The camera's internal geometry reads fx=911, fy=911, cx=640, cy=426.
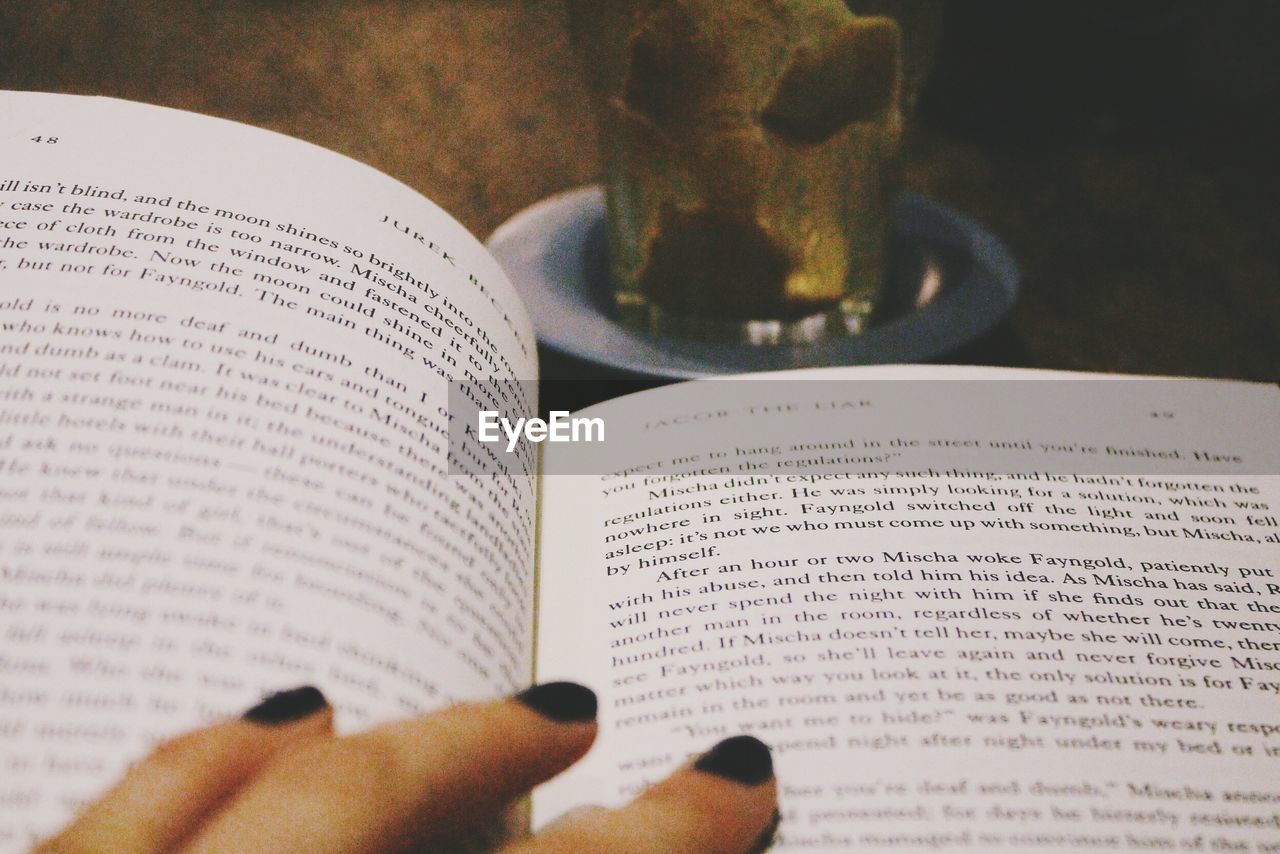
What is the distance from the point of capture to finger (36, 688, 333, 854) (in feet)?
0.71

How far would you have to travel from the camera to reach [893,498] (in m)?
0.34

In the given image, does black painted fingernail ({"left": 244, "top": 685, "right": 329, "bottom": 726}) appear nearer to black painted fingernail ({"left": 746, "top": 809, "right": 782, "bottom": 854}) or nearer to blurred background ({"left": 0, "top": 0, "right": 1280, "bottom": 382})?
black painted fingernail ({"left": 746, "top": 809, "right": 782, "bottom": 854})

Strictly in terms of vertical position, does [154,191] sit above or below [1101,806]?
above

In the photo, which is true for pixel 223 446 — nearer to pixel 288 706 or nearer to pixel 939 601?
pixel 288 706

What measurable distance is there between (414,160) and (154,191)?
0.30 metres

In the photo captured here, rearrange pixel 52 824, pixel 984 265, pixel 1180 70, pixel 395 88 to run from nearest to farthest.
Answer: pixel 52 824, pixel 984 265, pixel 395 88, pixel 1180 70

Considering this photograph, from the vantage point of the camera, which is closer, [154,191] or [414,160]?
[154,191]

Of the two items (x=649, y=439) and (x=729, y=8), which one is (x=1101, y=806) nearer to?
(x=649, y=439)

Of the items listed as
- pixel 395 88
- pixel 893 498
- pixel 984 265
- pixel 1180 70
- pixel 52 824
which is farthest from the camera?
pixel 1180 70

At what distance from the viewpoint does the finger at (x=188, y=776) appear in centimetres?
22

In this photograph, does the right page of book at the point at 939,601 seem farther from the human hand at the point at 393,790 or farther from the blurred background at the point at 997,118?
the blurred background at the point at 997,118

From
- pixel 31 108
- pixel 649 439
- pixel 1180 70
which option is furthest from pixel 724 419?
pixel 1180 70

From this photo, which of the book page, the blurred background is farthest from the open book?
the blurred background

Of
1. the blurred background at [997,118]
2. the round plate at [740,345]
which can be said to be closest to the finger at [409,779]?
the round plate at [740,345]
